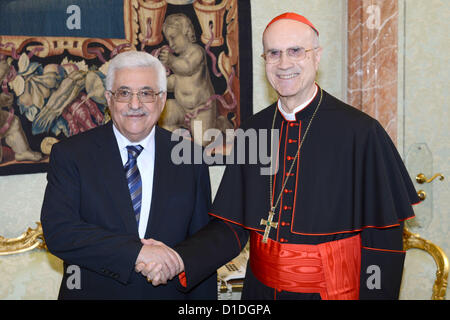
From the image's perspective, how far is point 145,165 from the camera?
2355 millimetres

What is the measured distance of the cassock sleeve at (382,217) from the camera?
2.11 m

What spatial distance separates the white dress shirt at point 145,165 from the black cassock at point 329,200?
25cm

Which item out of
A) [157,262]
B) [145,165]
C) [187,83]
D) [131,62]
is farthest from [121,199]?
[187,83]

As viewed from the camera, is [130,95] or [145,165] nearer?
[130,95]

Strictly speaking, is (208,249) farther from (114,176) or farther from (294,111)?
(294,111)

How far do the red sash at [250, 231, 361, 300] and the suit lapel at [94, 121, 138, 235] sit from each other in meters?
0.71

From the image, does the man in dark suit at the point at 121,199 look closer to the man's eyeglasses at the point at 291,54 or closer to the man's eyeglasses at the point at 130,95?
the man's eyeglasses at the point at 130,95

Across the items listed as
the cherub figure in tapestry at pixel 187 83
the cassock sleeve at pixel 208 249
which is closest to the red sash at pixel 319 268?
the cassock sleeve at pixel 208 249

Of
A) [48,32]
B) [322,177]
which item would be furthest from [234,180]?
[48,32]

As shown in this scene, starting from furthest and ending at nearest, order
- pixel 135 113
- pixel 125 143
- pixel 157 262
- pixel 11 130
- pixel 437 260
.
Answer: pixel 437 260 < pixel 11 130 < pixel 125 143 < pixel 135 113 < pixel 157 262

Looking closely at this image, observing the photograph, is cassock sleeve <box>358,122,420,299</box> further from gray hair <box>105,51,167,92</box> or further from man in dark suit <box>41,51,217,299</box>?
gray hair <box>105,51,167,92</box>

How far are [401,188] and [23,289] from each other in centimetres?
272

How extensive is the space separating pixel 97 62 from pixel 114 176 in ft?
5.21

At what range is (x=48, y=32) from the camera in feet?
11.1
